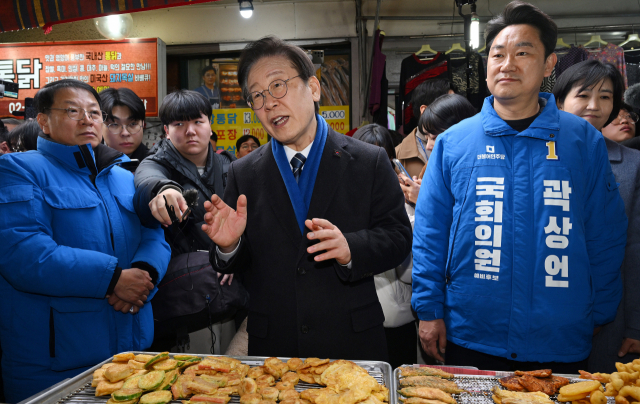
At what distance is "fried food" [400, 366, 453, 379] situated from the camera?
55.7 inches

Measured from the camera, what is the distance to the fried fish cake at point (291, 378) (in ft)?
4.59

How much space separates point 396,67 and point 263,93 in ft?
17.5

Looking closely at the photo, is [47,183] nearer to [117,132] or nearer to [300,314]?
[117,132]

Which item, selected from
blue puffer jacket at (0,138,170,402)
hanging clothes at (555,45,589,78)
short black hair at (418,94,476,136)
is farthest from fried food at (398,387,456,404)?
hanging clothes at (555,45,589,78)

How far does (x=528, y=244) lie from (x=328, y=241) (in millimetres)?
910

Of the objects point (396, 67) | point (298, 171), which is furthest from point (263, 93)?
point (396, 67)

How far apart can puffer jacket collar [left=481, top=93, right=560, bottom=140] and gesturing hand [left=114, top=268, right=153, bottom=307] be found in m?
1.75

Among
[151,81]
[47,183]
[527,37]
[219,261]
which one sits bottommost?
[219,261]

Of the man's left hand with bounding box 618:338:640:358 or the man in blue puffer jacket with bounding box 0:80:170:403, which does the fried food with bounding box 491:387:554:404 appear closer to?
the man's left hand with bounding box 618:338:640:358

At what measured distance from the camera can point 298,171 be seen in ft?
6.00

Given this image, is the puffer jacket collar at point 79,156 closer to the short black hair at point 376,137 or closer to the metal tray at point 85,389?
the metal tray at point 85,389

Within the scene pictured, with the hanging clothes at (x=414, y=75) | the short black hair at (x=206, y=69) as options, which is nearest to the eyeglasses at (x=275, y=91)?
the hanging clothes at (x=414, y=75)

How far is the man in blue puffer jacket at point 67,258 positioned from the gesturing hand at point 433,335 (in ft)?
4.34

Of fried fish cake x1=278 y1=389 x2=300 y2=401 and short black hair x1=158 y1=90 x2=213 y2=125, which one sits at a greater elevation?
short black hair x1=158 y1=90 x2=213 y2=125
